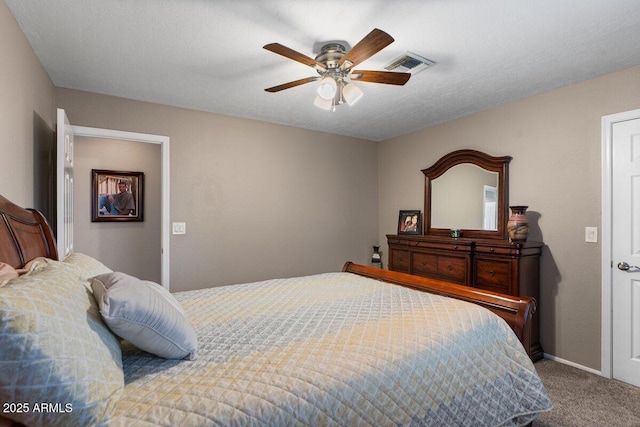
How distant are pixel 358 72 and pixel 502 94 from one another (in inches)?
67.9

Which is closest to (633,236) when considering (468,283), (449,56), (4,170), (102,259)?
(468,283)

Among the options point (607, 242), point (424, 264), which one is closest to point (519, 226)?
point (607, 242)

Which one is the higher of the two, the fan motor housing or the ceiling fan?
the fan motor housing

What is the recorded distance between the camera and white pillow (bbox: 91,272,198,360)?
3.52 feet

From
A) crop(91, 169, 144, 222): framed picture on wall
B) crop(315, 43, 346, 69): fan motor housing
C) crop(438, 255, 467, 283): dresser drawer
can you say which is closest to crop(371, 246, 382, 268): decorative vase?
crop(438, 255, 467, 283): dresser drawer

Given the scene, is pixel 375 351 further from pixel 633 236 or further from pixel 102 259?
pixel 102 259

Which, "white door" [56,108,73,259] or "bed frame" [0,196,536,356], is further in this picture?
"white door" [56,108,73,259]

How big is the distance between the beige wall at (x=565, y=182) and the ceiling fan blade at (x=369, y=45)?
6.90 feet

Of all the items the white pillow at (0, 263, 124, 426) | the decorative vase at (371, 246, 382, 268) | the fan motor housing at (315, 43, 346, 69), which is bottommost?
the decorative vase at (371, 246, 382, 268)

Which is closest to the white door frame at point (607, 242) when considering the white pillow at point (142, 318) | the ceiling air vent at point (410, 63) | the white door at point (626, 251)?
the white door at point (626, 251)

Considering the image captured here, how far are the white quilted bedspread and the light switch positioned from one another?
1.57 meters

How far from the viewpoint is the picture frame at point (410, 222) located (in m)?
4.17

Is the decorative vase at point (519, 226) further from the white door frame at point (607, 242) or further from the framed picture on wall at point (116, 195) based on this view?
the framed picture on wall at point (116, 195)

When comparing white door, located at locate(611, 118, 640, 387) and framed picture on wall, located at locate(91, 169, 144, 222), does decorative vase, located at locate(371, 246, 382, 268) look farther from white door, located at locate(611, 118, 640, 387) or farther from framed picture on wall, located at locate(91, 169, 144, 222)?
framed picture on wall, located at locate(91, 169, 144, 222)
